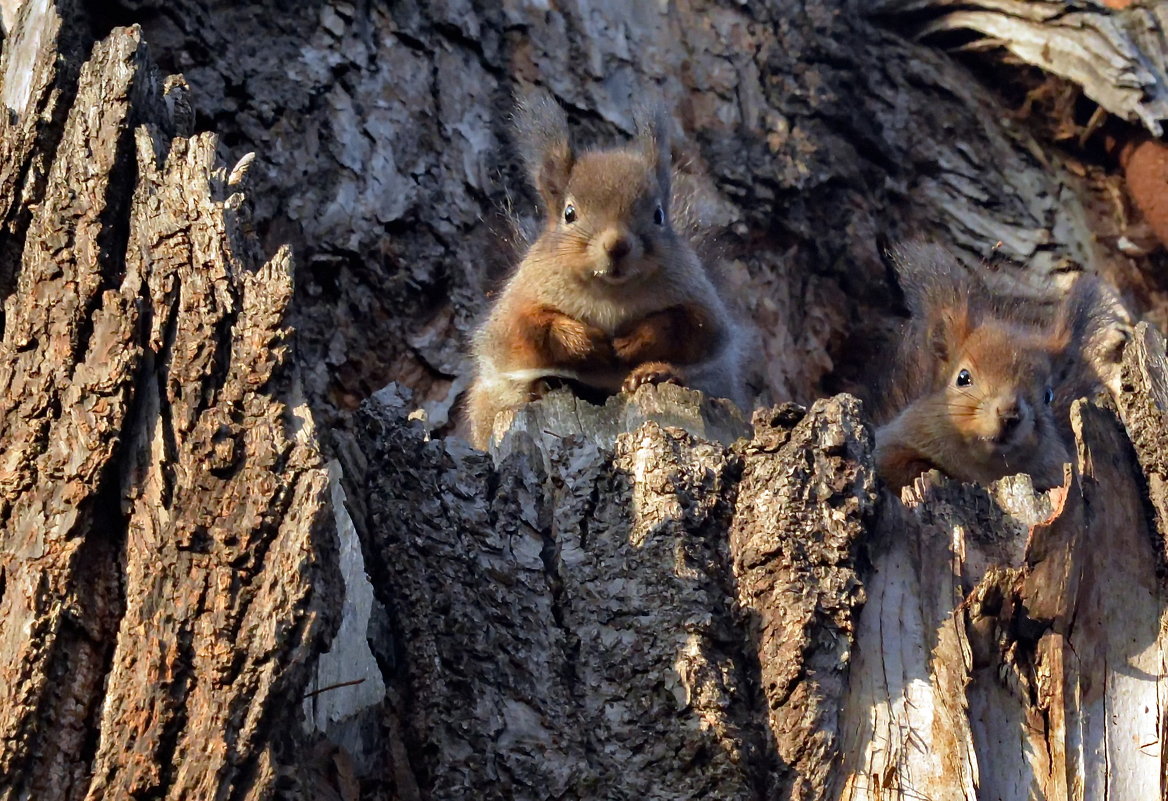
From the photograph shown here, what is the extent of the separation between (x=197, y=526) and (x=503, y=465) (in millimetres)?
915

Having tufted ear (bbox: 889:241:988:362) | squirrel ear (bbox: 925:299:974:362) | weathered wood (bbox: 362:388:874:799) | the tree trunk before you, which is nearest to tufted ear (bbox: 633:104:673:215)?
tufted ear (bbox: 889:241:988:362)

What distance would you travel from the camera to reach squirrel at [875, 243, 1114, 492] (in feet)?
17.6

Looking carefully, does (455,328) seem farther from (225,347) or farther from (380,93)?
(225,347)

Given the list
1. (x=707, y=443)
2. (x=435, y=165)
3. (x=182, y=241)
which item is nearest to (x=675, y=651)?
(x=707, y=443)

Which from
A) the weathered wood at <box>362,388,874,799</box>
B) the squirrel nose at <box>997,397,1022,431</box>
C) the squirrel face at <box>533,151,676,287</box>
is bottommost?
the squirrel nose at <box>997,397,1022,431</box>

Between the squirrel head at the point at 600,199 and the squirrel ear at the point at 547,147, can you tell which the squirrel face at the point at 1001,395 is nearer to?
the squirrel head at the point at 600,199

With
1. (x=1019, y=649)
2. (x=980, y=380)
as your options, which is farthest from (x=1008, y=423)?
(x=1019, y=649)

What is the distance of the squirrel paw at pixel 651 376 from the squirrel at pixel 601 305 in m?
0.03

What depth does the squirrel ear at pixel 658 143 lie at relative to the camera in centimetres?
569

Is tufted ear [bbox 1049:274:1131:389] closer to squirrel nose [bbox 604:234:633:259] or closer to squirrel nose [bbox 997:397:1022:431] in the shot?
squirrel nose [bbox 997:397:1022:431]

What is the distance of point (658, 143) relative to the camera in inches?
225

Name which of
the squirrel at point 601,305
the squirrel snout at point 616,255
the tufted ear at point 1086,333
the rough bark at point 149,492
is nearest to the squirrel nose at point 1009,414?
the tufted ear at point 1086,333

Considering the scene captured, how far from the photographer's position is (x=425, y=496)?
3.51m

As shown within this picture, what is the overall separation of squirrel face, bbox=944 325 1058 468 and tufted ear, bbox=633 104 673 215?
1.43 metres
